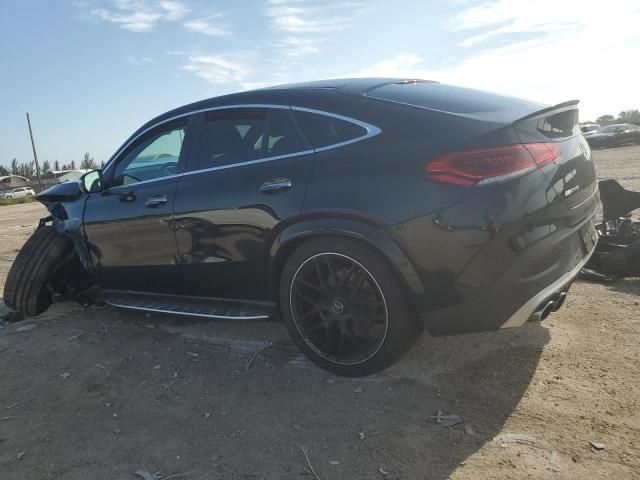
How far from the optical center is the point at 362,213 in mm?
2795

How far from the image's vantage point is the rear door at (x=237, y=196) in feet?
10.4

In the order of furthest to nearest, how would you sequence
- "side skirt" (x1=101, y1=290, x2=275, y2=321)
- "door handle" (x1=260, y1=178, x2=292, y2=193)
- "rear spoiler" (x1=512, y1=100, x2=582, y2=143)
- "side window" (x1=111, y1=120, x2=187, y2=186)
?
"side window" (x1=111, y1=120, x2=187, y2=186), "side skirt" (x1=101, y1=290, x2=275, y2=321), "door handle" (x1=260, y1=178, x2=292, y2=193), "rear spoiler" (x1=512, y1=100, x2=582, y2=143)

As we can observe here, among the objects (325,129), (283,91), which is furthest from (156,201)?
(325,129)

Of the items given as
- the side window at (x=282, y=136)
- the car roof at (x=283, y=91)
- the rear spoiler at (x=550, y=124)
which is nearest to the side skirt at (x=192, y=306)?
the side window at (x=282, y=136)

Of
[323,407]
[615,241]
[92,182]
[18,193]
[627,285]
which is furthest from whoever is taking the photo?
[18,193]

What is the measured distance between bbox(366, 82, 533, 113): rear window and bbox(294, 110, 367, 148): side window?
25 cm

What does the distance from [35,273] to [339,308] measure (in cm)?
310

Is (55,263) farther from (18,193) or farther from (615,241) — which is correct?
(18,193)

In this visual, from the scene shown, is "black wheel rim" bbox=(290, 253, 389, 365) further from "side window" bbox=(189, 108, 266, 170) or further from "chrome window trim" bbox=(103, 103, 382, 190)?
"side window" bbox=(189, 108, 266, 170)

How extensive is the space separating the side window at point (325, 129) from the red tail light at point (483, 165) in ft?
1.79

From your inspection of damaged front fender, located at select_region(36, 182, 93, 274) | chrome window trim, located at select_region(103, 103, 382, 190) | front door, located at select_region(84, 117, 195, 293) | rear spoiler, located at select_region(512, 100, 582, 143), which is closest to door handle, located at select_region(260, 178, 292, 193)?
chrome window trim, located at select_region(103, 103, 382, 190)

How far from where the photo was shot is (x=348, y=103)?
308 cm

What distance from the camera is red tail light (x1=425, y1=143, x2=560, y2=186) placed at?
256 centimetres

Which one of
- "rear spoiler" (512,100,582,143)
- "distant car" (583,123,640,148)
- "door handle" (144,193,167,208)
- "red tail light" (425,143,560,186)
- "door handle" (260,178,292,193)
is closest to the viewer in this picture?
"red tail light" (425,143,560,186)
